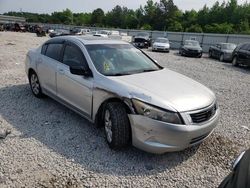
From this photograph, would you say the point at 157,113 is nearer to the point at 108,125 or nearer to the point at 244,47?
the point at 108,125

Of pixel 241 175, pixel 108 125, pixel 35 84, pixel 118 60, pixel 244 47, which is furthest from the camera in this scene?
pixel 244 47

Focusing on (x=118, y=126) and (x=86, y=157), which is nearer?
(x=118, y=126)

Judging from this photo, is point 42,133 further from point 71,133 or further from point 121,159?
point 121,159

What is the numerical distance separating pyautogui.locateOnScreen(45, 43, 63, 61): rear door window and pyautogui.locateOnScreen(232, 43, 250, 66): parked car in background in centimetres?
1215

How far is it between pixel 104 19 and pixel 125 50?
99.3 m

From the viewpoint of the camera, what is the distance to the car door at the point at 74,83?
4199 millimetres

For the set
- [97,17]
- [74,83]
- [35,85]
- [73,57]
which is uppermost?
[97,17]

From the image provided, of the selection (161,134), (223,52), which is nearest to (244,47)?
(223,52)

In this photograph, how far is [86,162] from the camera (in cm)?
355

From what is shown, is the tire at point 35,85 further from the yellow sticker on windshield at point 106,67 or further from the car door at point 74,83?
the yellow sticker on windshield at point 106,67

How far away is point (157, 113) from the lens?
3326 mm

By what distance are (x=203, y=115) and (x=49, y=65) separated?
3.24m

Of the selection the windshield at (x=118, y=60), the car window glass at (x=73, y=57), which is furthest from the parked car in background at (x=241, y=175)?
the car window glass at (x=73, y=57)

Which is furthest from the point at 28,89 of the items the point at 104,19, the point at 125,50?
the point at 104,19
